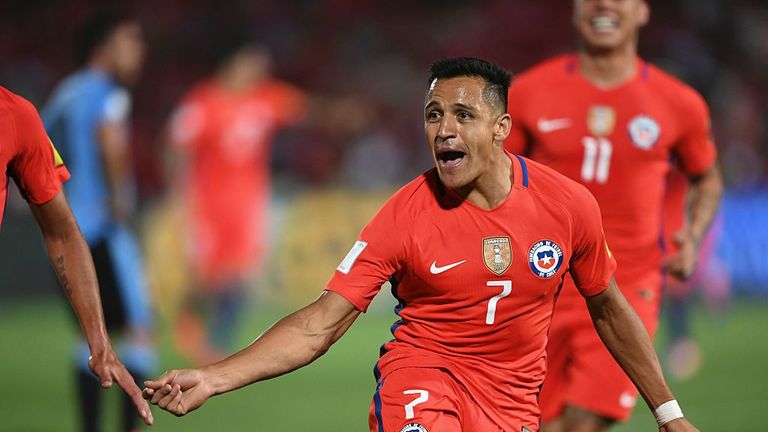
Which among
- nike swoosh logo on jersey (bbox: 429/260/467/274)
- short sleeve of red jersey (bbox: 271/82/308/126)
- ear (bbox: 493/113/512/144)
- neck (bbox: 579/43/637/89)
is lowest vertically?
short sleeve of red jersey (bbox: 271/82/308/126)

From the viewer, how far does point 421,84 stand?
786 inches

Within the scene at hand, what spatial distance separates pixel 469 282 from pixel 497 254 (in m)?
0.15

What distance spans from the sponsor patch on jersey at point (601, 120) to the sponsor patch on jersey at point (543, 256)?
1599 millimetres

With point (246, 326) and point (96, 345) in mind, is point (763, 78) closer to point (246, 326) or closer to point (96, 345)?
point (246, 326)

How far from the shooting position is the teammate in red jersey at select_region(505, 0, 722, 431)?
6.10 m

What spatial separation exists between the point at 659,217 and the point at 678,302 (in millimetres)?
6236

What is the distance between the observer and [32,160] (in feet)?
15.0

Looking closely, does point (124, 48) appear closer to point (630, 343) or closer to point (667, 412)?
point (630, 343)

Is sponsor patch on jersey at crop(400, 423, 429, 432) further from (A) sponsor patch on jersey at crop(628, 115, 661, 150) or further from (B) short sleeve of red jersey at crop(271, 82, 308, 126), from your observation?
(B) short sleeve of red jersey at crop(271, 82, 308, 126)

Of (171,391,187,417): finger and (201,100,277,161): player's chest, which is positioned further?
(201,100,277,161): player's chest

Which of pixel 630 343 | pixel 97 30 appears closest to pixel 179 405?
pixel 630 343

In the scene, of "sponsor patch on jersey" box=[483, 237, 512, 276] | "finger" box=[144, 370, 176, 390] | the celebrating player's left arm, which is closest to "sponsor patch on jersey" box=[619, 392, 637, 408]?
the celebrating player's left arm

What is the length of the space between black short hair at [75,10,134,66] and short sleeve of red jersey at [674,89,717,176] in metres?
3.58

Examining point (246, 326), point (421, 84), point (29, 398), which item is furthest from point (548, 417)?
point (421, 84)
